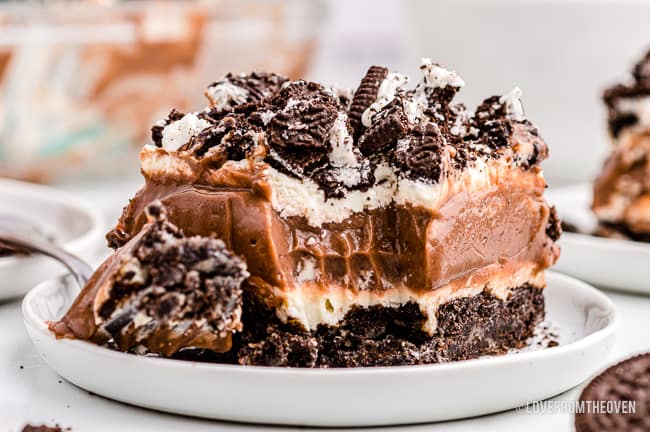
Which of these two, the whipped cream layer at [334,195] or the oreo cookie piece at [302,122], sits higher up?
the oreo cookie piece at [302,122]

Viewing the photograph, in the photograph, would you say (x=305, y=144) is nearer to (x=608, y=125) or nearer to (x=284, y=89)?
(x=284, y=89)

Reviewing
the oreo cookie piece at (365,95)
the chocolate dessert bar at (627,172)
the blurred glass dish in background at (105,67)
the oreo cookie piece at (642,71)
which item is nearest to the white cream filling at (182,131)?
the oreo cookie piece at (365,95)

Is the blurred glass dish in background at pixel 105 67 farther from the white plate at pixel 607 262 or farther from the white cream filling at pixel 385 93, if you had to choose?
the white cream filling at pixel 385 93

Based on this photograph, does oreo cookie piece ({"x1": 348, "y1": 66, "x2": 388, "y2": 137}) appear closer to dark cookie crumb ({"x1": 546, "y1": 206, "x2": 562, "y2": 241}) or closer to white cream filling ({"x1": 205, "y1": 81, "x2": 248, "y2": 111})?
white cream filling ({"x1": 205, "y1": 81, "x2": 248, "y2": 111})

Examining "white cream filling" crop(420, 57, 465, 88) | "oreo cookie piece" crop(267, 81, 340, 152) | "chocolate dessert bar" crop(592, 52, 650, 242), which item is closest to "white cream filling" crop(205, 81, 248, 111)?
"oreo cookie piece" crop(267, 81, 340, 152)

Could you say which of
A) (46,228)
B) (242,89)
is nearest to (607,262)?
(242,89)

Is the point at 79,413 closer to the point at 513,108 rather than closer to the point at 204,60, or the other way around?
the point at 513,108

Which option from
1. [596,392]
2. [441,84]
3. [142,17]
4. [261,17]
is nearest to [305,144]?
[441,84]
